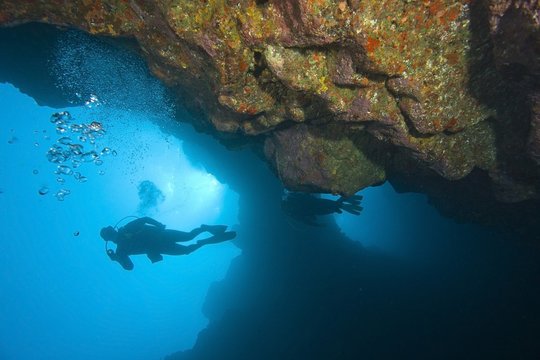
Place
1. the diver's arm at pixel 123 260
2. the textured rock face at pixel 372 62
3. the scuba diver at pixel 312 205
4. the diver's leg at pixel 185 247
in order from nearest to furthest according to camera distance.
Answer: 1. the textured rock face at pixel 372 62
2. the diver's arm at pixel 123 260
3. the scuba diver at pixel 312 205
4. the diver's leg at pixel 185 247

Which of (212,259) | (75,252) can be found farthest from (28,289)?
(212,259)

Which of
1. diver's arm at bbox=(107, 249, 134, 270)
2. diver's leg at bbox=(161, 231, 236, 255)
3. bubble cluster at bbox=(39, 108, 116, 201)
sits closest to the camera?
diver's arm at bbox=(107, 249, 134, 270)

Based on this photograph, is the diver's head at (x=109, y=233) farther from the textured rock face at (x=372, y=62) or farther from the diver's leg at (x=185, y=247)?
A: the textured rock face at (x=372, y=62)

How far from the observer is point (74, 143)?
2048cm

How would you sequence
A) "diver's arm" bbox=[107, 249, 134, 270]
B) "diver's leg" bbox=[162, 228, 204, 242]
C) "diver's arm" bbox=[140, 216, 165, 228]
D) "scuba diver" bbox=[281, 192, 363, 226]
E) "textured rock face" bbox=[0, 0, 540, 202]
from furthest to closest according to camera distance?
"diver's leg" bbox=[162, 228, 204, 242]
"diver's arm" bbox=[140, 216, 165, 228]
"scuba diver" bbox=[281, 192, 363, 226]
"diver's arm" bbox=[107, 249, 134, 270]
"textured rock face" bbox=[0, 0, 540, 202]

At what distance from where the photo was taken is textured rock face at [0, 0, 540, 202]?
327 cm

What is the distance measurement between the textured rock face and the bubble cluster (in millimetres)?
8024

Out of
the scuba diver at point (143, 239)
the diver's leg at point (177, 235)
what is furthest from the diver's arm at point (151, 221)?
the diver's leg at point (177, 235)

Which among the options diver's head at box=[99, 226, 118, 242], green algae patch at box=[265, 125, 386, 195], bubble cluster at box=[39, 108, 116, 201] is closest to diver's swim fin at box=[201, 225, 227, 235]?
diver's head at box=[99, 226, 118, 242]

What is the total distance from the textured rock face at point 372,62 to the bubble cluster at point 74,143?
802 cm

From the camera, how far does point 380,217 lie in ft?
95.8

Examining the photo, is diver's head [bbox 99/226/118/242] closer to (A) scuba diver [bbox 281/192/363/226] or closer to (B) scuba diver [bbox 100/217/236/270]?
(B) scuba diver [bbox 100/217/236/270]

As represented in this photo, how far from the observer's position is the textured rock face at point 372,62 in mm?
3266

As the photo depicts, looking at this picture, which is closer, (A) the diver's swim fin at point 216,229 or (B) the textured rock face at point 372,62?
(B) the textured rock face at point 372,62
